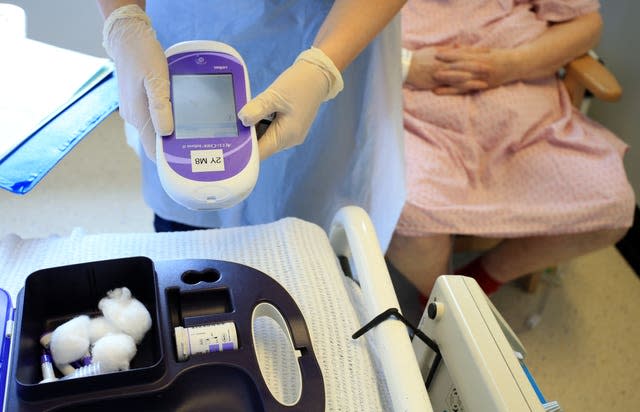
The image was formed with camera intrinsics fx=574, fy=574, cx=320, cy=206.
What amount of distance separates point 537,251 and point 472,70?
0.45 metres

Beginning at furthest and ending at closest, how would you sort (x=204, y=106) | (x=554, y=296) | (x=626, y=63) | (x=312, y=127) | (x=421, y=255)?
(x=626, y=63) → (x=554, y=296) → (x=421, y=255) → (x=312, y=127) → (x=204, y=106)

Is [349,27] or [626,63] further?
[626,63]

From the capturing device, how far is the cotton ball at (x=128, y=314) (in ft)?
1.77

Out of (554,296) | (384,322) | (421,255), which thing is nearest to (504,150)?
(421,255)

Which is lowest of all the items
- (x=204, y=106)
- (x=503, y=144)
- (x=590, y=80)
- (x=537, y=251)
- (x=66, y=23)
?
(x=537, y=251)

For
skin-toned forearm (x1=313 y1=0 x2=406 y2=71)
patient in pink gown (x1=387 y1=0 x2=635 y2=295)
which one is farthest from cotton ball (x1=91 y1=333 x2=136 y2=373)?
patient in pink gown (x1=387 y1=0 x2=635 y2=295)

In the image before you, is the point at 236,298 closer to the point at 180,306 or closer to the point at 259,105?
the point at 180,306

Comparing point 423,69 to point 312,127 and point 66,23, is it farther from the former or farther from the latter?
point 66,23

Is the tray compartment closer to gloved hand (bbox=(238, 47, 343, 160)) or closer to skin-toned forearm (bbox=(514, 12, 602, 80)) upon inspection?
gloved hand (bbox=(238, 47, 343, 160))

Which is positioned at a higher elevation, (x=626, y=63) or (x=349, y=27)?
(x=626, y=63)

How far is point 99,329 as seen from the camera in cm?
54

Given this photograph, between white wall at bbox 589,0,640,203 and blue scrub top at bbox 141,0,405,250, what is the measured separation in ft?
3.51

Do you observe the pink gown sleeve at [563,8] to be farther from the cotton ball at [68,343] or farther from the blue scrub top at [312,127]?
the cotton ball at [68,343]

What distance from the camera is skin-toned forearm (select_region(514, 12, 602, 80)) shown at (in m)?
1.31
